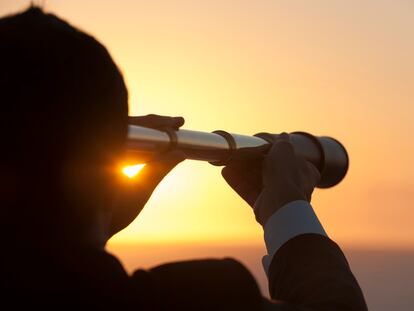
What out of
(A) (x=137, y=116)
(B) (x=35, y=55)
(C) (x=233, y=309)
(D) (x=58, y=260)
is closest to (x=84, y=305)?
(D) (x=58, y=260)

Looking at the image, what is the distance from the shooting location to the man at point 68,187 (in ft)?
2.92

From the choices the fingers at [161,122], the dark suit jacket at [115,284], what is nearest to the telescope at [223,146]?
the fingers at [161,122]

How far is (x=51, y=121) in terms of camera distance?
90 centimetres

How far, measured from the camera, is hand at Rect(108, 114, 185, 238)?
4.34ft

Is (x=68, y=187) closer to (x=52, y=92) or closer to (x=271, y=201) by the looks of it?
(x=52, y=92)

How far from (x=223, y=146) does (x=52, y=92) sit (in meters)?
0.59

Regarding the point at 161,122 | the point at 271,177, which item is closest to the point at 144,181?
the point at 161,122

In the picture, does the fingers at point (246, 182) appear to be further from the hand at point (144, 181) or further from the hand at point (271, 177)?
the hand at point (144, 181)

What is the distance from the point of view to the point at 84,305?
903mm

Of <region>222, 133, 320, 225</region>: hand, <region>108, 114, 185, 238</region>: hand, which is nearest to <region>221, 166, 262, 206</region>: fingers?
<region>222, 133, 320, 225</region>: hand

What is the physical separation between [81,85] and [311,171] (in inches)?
26.6

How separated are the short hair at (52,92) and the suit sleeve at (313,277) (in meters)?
0.37

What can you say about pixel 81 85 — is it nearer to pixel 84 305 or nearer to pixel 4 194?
pixel 4 194

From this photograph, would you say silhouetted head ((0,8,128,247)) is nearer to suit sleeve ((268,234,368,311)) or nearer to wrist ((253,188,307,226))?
suit sleeve ((268,234,368,311))
